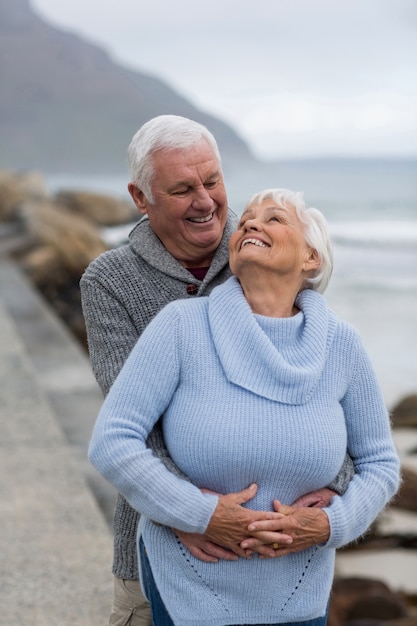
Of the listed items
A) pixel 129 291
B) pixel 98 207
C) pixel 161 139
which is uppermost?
pixel 161 139

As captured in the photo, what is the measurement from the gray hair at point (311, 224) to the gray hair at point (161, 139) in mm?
196

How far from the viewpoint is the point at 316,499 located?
2.08m

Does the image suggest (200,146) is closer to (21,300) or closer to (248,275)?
(248,275)

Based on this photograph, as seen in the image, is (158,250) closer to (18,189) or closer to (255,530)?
(255,530)

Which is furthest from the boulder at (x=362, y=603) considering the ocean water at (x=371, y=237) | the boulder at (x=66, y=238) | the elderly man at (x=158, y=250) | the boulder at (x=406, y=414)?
the boulder at (x=66, y=238)

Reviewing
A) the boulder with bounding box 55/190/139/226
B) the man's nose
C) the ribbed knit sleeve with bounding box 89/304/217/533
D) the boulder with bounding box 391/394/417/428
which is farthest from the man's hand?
the boulder with bounding box 55/190/139/226

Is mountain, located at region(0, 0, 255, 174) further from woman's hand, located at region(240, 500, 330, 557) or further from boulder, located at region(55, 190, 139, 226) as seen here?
woman's hand, located at region(240, 500, 330, 557)

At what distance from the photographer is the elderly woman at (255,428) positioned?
2.00 metres

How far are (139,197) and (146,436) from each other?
0.62 meters

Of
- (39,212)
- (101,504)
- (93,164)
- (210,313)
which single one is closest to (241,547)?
(210,313)

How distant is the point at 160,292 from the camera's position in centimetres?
229

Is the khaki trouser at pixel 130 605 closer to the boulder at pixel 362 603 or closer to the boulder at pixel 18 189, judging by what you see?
the boulder at pixel 362 603

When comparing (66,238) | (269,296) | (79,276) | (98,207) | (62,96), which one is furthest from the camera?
(62,96)

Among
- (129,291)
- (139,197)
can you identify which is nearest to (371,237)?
(139,197)
